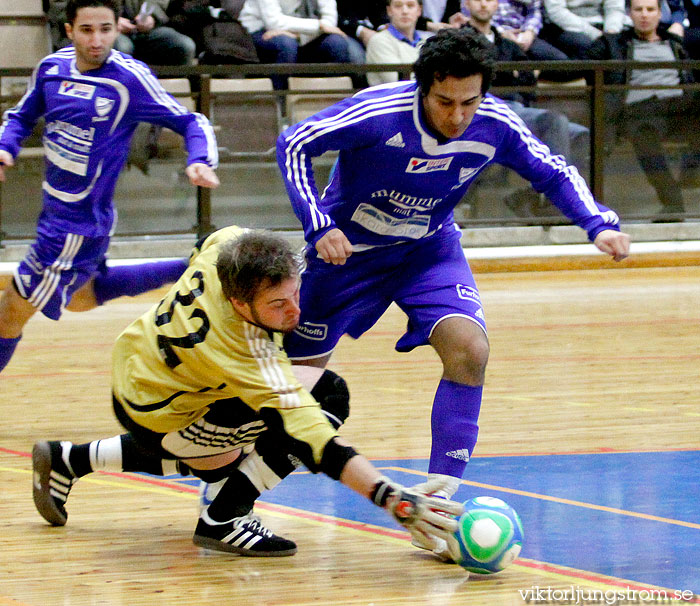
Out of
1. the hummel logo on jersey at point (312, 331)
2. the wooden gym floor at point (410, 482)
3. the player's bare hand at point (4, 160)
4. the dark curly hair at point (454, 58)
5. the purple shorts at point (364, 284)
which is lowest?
the wooden gym floor at point (410, 482)

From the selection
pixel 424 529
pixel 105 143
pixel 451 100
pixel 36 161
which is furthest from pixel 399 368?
pixel 36 161

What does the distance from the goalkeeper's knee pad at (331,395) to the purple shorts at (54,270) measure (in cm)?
190

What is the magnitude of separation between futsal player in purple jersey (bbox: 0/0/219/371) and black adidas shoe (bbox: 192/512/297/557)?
1775 mm

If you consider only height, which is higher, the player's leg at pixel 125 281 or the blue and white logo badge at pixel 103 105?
the blue and white logo badge at pixel 103 105

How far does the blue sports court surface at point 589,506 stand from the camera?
9.69 feet

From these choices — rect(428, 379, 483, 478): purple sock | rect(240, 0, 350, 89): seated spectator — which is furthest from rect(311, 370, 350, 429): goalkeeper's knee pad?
rect(240, 0, 350, 89): seated spectator

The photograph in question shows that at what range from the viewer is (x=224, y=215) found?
886cm

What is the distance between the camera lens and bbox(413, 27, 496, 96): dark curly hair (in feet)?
10.5

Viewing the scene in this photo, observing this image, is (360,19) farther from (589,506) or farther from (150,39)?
(589,506)

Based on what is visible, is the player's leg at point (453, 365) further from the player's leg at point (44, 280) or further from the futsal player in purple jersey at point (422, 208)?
the player's leg at point (44, 280)

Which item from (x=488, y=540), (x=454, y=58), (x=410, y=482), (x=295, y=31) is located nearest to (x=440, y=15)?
(x=295, y=31)

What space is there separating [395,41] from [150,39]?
6.39ft

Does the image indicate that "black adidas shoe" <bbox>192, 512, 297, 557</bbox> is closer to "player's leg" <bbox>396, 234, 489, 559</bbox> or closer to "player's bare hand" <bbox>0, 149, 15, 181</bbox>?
"player's leg" <bbox>396, 234, 489, 559</bbox>

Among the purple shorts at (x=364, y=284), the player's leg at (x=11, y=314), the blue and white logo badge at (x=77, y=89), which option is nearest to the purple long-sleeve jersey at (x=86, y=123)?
the blue and white logo badge at (x=77, y=89)
